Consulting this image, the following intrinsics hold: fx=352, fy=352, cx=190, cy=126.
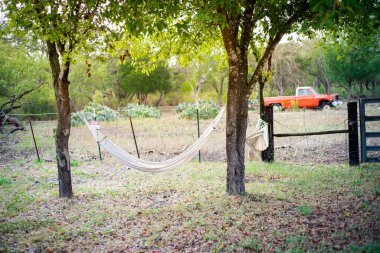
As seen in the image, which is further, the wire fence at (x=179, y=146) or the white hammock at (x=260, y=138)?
the wire fence at (x=179, y=146)

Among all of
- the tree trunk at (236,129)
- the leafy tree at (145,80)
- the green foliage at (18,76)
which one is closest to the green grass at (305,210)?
the tree trunk at (236,129)

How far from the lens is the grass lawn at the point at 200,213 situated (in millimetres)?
3469

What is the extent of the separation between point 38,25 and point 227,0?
252 centimetres

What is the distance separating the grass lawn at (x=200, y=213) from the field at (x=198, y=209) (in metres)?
0.01

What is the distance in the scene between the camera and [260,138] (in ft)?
21.8

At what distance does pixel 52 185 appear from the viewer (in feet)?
20.7

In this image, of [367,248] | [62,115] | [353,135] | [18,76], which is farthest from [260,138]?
[18,76]

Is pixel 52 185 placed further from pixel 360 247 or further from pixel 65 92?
pixel 360 247

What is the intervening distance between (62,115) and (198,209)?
2.46 m

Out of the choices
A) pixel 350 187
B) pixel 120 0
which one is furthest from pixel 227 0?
pixel 350 187

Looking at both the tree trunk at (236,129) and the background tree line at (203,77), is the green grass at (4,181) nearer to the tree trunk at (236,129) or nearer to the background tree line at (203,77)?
the tree trunk at (236,129)

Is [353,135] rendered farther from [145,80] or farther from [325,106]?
[145,80]

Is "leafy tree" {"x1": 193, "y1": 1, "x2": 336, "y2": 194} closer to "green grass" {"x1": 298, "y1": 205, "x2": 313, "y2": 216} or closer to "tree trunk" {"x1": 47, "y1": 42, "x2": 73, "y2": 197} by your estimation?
"green grass" {"x1": 298, "y1": 205, "x2": 313, "y2": 216}

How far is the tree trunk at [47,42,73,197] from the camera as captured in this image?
5.14 metres
